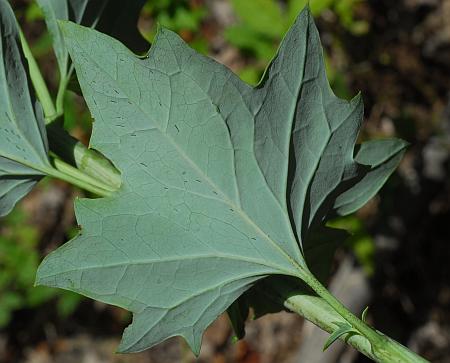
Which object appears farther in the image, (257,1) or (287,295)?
(257,1)

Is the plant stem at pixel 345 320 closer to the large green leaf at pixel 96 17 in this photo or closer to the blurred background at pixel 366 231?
the large green leaf at pixel 96 17

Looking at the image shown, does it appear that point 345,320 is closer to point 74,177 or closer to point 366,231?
point 74,177

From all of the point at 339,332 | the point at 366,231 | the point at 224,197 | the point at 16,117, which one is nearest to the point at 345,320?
the point at 339,332

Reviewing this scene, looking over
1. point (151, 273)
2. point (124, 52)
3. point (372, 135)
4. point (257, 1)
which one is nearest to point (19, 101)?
point (124, 52)

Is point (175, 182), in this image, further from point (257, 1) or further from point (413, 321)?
point (413, 321)

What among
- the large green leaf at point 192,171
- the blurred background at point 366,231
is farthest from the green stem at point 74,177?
the blurred background at point 366,231

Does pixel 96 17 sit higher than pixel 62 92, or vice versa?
pixel 96 17
